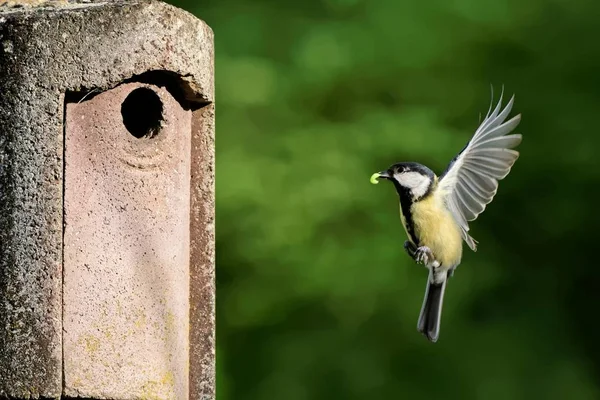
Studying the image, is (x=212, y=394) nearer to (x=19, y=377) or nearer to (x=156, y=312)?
(x=156, y=312)

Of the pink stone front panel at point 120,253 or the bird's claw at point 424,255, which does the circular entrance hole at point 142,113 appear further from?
the bird's claw at point 424,255

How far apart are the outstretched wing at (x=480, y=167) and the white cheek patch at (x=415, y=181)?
0.21 ft

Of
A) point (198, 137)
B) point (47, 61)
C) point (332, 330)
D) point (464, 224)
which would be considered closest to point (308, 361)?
point (332, 330)

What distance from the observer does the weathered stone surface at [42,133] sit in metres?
4.52

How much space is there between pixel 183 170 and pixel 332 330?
4.03 metres

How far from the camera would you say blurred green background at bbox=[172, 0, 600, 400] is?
344 inches

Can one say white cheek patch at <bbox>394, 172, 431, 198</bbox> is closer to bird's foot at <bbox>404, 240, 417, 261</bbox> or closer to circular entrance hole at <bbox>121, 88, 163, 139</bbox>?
bird's foot at <bbox>404, 240, 417, 261</bbox>

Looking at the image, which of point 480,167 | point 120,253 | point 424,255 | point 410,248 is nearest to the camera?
point 120,253

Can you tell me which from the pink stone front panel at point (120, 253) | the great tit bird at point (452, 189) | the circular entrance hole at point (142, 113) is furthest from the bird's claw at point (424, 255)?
the circular entrance hole at point (142, 113)

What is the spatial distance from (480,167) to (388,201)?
329 centimetres

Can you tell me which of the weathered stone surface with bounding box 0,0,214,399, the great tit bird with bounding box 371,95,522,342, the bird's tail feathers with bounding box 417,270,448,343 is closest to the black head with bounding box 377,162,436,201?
the great tit bird with bounding box 371,95,522,342

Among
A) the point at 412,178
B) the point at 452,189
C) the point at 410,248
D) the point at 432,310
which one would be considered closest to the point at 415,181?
the point at 412,178

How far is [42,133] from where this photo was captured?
15.0 feet

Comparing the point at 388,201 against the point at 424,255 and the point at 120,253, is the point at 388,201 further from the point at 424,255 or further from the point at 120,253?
the point at 120,253
